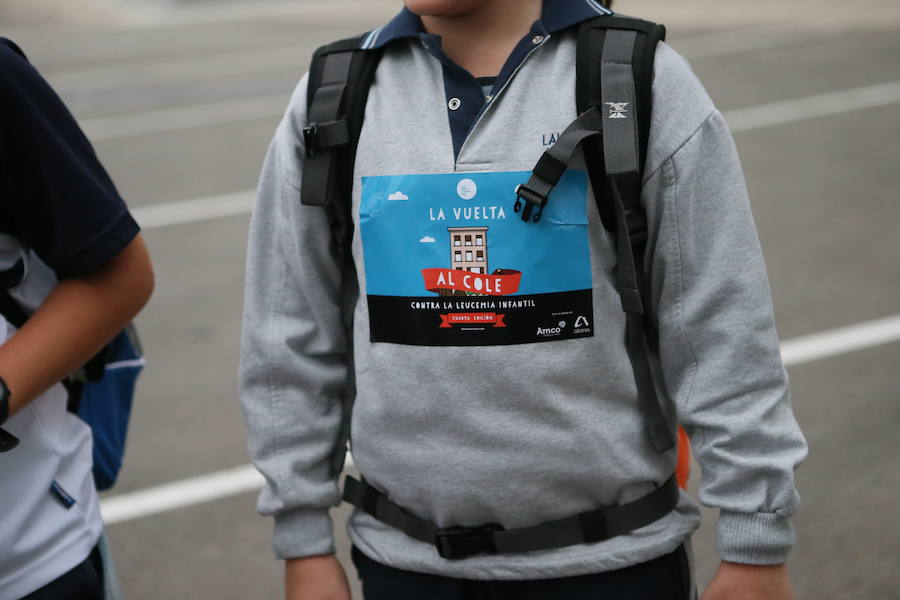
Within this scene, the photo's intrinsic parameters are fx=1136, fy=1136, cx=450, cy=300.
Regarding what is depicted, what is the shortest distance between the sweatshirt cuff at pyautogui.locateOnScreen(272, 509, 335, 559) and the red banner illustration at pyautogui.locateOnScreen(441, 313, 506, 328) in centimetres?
46

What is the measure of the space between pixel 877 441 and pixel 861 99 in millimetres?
6301

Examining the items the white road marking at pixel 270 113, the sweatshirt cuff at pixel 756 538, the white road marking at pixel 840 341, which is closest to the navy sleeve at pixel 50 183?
the sweatshirt cuff at pixel 756 538

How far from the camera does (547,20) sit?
1.73 meters

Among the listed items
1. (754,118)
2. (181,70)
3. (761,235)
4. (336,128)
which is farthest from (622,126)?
(181,70)

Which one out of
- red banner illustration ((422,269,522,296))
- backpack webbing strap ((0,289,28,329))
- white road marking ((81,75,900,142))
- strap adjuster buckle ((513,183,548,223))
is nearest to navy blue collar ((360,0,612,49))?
strap adjuster buckle ((513,183,548,223))

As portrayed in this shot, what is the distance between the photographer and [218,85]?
12.8 meters

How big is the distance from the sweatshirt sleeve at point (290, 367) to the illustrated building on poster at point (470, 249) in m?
0.28

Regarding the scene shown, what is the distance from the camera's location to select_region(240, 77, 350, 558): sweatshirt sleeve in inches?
74.1

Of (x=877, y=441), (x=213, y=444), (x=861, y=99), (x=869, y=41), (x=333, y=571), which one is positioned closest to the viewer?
(x=333, y=571)

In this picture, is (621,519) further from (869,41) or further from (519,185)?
(869,41)

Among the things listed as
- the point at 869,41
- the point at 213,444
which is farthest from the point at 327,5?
the point at 213,444

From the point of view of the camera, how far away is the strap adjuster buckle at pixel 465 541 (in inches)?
68.7

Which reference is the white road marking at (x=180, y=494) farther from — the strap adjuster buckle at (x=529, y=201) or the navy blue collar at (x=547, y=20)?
the strap adjuster buckle at (x=529, y=201)

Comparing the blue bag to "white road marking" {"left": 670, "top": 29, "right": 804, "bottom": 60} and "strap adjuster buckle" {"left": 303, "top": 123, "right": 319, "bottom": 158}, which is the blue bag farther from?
"white road marking" {"left": 670, "top": 29, "right": 804, "bottom": 60}
